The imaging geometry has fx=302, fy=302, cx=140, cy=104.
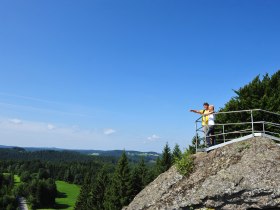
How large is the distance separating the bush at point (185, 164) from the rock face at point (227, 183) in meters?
0.31

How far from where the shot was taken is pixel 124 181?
53.0m

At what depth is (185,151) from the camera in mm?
18844

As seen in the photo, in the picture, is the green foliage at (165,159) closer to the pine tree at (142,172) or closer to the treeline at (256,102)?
the pine tree at (142,172)

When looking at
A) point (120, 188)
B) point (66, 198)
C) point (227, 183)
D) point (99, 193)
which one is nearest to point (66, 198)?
point (66, 198)

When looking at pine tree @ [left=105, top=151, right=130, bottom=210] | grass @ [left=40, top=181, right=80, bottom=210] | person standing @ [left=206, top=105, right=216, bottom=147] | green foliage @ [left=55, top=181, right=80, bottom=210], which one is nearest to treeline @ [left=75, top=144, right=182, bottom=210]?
pine tree @ [left=105, top=151, right=130, bottom=210]

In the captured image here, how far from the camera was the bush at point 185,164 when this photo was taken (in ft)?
58.9

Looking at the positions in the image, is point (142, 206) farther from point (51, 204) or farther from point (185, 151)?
point (51, 204)

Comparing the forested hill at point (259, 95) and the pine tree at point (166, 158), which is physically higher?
the forested hill at point (259, 95)

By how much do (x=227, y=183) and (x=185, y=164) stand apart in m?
3.35

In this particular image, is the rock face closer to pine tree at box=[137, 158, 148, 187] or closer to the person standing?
the person standing

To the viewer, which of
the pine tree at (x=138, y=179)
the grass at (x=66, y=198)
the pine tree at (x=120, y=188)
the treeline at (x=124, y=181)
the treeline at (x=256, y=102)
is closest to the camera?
the treeline at (x=256, y=102)

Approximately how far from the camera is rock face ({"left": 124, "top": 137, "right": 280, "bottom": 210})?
1463 centimetres

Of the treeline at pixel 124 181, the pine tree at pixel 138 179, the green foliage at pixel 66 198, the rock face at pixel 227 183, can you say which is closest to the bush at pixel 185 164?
the rock face at pixel 227 183

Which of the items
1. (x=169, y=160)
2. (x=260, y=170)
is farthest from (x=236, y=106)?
(x=169, y=160)
